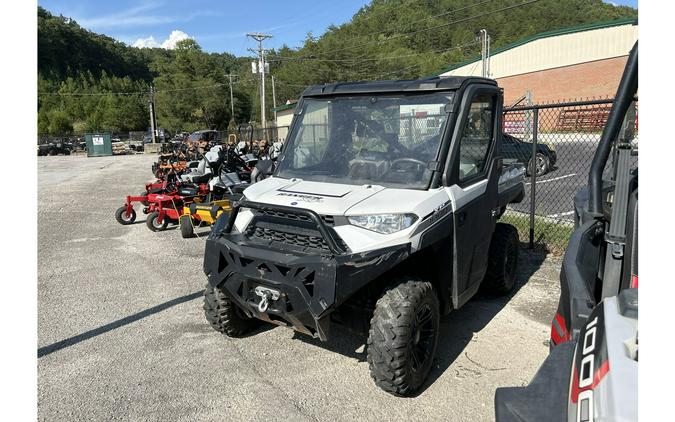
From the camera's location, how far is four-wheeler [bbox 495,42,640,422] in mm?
1251

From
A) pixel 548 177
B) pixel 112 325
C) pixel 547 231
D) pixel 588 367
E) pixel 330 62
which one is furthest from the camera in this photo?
Answer: pixel 330 62

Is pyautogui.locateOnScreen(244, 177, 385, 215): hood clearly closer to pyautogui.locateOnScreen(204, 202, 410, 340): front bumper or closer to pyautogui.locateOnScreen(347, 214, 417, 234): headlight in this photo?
pyautogui.locateOnScreen(347, 214, 417, 234): headlight

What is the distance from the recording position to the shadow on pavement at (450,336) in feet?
12.7

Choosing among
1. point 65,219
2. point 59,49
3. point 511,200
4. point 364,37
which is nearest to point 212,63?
point 364,37

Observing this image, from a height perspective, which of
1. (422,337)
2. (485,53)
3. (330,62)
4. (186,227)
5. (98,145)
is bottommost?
(422,337)

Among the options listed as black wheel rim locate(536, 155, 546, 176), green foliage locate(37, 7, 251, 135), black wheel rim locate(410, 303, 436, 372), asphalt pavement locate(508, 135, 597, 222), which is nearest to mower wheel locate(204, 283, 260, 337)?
black wheel rim locate(410, 303, 436, 372)

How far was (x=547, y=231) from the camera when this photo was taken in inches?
298

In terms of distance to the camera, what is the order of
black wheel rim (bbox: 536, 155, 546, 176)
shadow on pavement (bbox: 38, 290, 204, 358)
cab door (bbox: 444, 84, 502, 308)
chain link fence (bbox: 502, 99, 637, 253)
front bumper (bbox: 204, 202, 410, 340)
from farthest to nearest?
black wheel rim (bbox: 536, 155, 546, 176), chain link fence (bbox: 502, 99, 637, 253), shadow on pavement (bbox: 38, 290, 204, 358), cab door (bbox: 444, 84, 502, 308), front bumper (bbox: 204, 202, 410, 340)

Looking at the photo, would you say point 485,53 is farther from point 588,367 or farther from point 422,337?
point 588,367

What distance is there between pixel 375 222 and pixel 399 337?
79 cm

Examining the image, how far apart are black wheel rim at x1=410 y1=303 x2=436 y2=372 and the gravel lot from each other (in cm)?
24

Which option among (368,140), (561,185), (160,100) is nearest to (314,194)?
(368,140)

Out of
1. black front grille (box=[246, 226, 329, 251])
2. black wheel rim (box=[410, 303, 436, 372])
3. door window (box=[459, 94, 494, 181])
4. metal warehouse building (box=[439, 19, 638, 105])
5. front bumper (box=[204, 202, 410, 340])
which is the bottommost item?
black wheel rim (box=[410, 303, 436, 372])

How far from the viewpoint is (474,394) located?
11.1ft
